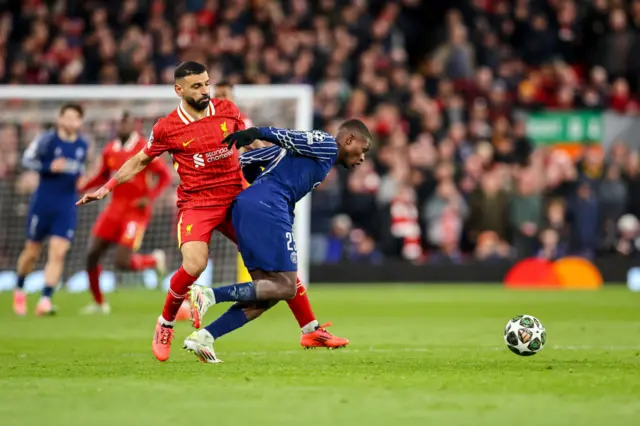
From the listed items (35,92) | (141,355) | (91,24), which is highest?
(91,24)

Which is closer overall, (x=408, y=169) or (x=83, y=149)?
(x=83, y=149)

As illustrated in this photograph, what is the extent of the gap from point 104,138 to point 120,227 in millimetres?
4192

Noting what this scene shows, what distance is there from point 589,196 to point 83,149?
374 inches

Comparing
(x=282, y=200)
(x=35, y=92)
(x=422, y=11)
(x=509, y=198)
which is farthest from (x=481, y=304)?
(x=422, y=11)

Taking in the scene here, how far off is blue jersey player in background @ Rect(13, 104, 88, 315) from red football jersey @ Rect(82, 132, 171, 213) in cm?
38

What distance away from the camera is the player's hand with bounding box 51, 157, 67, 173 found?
1415 centimetres

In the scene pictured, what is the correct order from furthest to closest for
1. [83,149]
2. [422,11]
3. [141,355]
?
[422,11]
[83,149]
[141,355]

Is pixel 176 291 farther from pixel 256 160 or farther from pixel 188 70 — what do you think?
pixel 188 70

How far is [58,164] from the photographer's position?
1415 centimetres

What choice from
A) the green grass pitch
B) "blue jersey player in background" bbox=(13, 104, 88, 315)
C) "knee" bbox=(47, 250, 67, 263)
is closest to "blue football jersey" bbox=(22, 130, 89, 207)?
"blue jersey player in background" bbox=(13, 104, 88, 315)

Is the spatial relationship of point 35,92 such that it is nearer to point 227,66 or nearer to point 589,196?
point 227,66

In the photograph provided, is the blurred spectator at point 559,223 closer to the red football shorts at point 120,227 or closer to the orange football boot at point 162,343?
the red football shorts at point 120,227

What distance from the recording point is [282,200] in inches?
351

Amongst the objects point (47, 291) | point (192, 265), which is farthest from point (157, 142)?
Result: point (47, 291)
